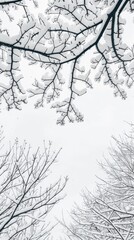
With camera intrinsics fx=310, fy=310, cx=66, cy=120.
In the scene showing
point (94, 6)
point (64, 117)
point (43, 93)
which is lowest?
point (64, 117)

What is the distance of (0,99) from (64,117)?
0.78 m

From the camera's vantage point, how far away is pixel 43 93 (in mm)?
3617

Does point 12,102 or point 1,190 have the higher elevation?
point 1,190

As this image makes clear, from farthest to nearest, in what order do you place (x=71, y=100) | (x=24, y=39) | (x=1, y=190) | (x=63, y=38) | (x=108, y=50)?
1. (x=1, y=190)
2. (x=71, y=100)
3. (x=108, y=50)
4. (x=63, y=38)
5. (x=24, y=39)

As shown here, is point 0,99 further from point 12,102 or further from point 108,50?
point 108,50

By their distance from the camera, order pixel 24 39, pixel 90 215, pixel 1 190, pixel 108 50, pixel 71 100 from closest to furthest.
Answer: pixel 24 39 < pixel 108 50 < pixel 71 100 < pixel 1 190 < pixel 90 215

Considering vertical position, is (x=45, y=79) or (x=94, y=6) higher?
(x=94, y=6)

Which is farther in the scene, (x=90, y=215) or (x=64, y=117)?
(x=90, y=215)

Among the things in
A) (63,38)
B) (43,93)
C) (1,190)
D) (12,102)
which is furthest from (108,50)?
(1,190)

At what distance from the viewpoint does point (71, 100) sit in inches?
144

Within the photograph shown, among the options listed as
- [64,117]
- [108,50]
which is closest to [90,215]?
[64,117]

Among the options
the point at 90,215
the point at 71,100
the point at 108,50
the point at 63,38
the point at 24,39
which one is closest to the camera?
the point at 24,39

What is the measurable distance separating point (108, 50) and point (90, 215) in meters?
5.11

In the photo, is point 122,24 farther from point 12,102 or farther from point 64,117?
point 12,102
